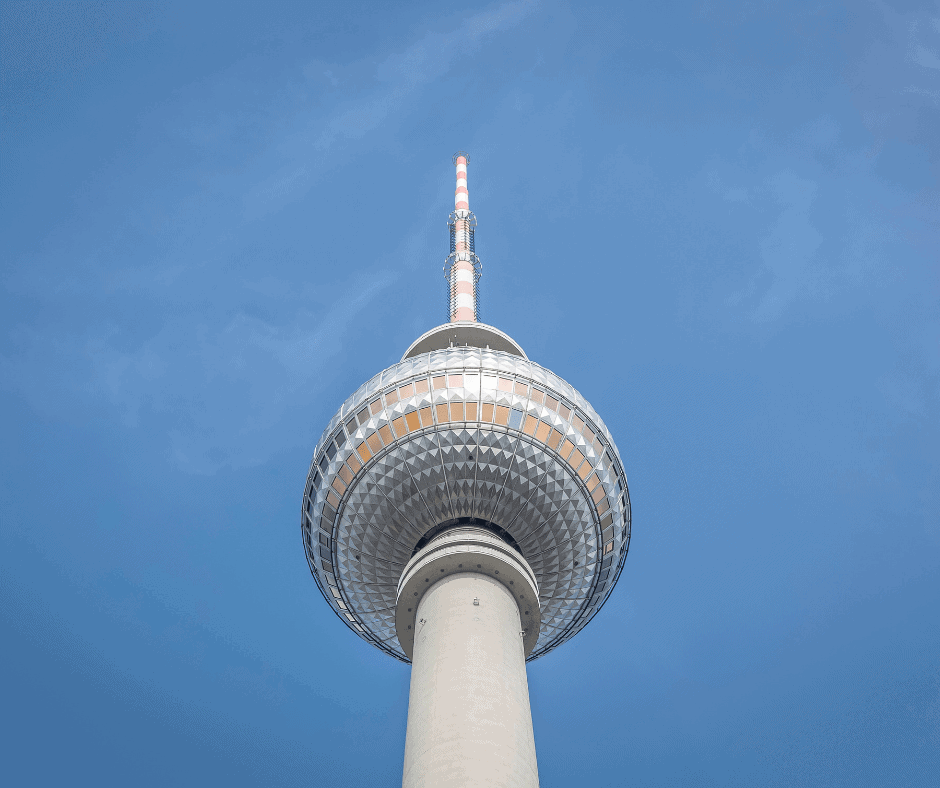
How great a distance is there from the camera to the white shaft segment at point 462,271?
48.0 m

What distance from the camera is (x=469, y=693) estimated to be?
82.6 feet

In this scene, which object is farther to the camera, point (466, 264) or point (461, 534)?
point (466, 264)

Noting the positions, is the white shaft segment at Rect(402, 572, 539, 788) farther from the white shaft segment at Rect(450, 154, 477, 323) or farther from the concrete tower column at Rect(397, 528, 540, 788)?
the white shaft segment at Rect(450, 154, 477, 323)

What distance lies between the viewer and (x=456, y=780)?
75.5ft

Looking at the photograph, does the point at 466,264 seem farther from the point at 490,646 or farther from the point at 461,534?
the point at 490,646

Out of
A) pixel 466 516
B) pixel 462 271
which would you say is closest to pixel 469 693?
pixel 466 516

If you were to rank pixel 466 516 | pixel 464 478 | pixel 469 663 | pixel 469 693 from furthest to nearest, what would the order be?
pixel 466 516 → pixel 464 478 → pixel 469 663 → pixel 469 693

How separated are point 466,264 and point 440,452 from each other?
22.4 meters

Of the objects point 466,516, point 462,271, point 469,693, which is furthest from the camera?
point 462,271

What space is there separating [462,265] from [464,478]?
22609 millimetres

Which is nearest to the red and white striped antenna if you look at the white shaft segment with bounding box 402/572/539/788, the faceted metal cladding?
the faceted metal cladding

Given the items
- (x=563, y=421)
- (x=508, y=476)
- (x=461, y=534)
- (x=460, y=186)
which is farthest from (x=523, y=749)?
(x=460, y=186)

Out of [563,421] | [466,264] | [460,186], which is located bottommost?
[563,421]

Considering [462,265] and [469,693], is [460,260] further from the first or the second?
[469,693]
